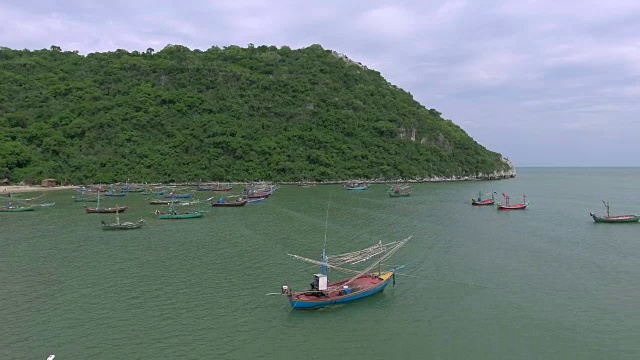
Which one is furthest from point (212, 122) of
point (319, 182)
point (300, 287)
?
point (300, 287)

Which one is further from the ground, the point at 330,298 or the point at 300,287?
the point at 330,298

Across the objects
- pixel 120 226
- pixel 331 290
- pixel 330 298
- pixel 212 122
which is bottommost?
pixel 330 298

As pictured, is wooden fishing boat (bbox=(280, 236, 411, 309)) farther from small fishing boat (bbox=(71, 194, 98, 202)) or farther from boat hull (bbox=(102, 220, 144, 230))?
small fishing boat (bbox=(71, 194, 98, 202))

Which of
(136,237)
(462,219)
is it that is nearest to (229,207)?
(136,237)

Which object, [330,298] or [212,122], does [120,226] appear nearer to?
[330,298]

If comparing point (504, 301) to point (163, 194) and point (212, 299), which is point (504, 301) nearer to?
point (212, 299)

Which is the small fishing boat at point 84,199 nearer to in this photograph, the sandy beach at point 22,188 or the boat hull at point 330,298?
the sandy beach at point 22,188
